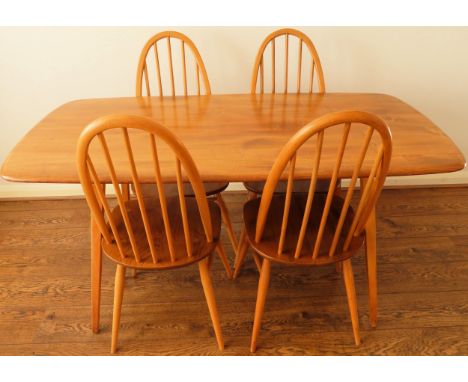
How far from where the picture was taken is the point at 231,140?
1.28 metres

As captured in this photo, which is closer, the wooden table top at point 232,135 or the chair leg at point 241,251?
the wooden table top at point 232,135

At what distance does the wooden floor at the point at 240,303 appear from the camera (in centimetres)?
143

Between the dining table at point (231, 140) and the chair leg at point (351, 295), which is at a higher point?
the dining table at point (231, 140)

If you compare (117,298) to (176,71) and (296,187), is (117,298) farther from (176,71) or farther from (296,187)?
(176,71)

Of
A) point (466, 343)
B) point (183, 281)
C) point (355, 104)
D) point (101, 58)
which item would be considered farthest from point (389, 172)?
point (101, 58)

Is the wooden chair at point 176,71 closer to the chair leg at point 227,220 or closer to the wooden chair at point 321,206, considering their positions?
the chair leg at point 227,220

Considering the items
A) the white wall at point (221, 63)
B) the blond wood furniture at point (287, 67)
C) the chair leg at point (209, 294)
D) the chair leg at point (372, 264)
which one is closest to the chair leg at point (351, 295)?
the chair leg at point (372, 264)

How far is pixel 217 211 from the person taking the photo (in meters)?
1.40

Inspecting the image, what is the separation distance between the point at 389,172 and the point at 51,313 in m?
1.44

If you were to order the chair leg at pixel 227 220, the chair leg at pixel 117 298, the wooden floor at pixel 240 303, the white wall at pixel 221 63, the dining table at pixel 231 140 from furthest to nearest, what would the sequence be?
the white wall at pixel 221 63, the chair leg at pixel 227 220, the wooden floor at pixel 240 303, the chair leg at pixel 117 298, the dining table at pixel 231 140

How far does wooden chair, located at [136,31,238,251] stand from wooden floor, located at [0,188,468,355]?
0.38 m

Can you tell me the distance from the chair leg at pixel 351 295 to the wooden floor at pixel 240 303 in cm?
7
